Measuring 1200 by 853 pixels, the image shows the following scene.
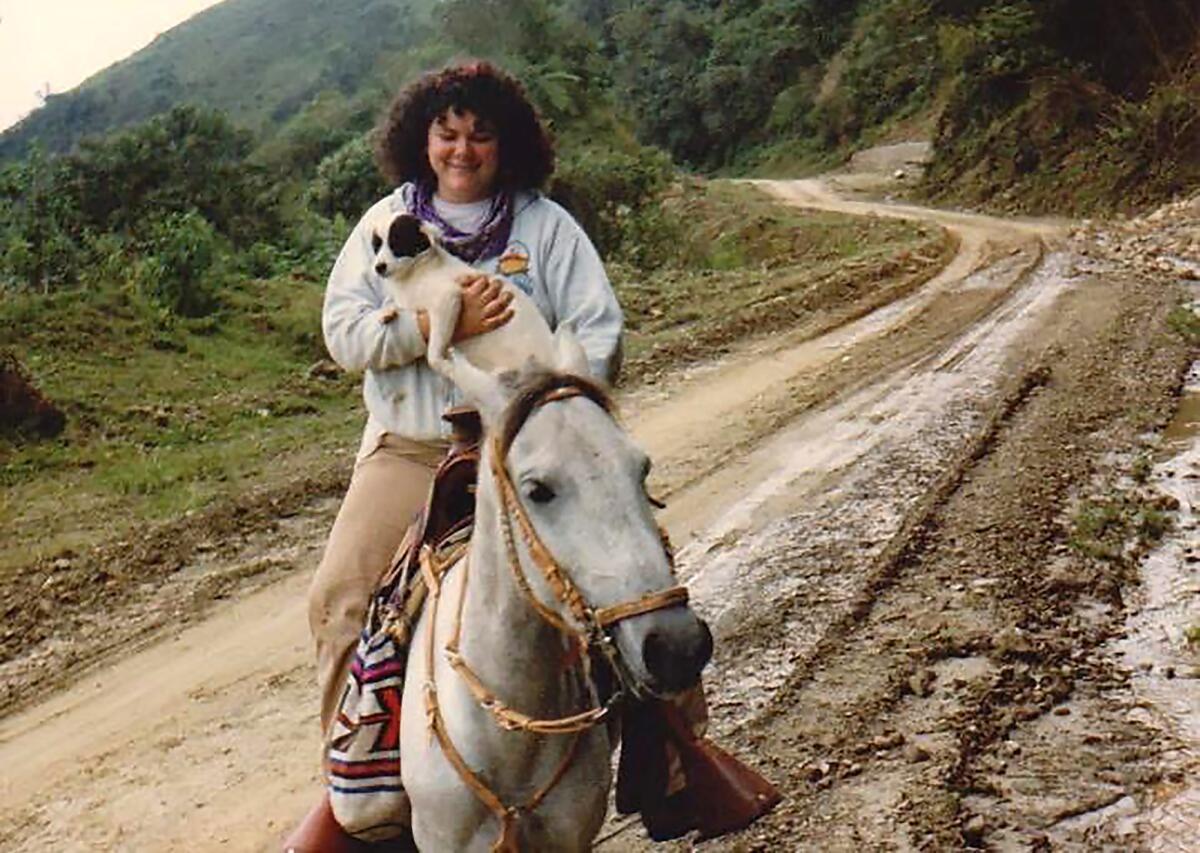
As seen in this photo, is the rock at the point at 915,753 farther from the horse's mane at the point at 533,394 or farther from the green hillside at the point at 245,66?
the green hillside at the point at 245,66

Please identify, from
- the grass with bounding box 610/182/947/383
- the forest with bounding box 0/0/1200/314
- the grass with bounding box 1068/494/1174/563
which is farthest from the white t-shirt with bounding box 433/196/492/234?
the forest with bounding box 0/0/1200/314

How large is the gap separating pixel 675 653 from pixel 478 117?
5.95 feet

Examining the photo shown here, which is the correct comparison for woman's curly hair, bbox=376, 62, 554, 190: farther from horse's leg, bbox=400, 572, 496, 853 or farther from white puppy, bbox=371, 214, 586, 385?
horse's leg, bbox=400, 572, 496, 853

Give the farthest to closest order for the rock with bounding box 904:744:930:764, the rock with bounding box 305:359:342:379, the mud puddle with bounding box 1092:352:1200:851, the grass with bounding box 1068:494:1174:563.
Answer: the rock with bounding box 305:359:342:379 < the grass with bounding box 1068:494:1174:563 < the rock with bounding box 904:744:930:764 < the mud puddle with bounding box 1092:352:1200:851

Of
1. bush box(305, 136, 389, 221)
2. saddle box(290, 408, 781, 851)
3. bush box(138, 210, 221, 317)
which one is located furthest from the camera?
bush box(305, 136, 389, 221)

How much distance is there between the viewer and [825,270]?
16.1 m

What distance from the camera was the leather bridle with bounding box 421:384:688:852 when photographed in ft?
7.21

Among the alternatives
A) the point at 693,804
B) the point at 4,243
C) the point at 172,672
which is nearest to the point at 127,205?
the point at 4,243

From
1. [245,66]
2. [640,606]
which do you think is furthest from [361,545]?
[245,66]

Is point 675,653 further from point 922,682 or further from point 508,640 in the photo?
point 922,682

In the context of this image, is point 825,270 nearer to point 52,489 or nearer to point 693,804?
point 52,489

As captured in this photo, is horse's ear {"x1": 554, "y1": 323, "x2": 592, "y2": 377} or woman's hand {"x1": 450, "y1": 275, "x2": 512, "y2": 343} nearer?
horse's ear {"x1": 554, "y1": 323, "x2": 592, "y2": 377}

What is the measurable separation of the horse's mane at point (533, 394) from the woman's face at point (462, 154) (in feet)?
3.61

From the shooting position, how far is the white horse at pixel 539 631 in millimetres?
2191
